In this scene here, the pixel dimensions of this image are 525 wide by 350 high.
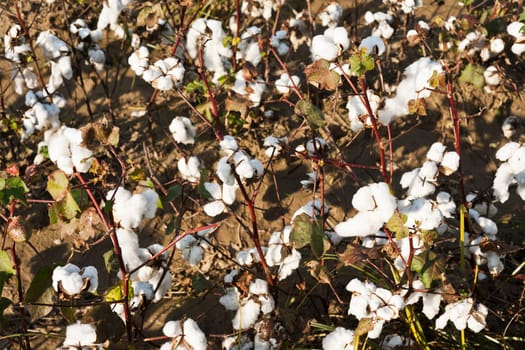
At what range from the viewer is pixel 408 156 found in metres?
2.89

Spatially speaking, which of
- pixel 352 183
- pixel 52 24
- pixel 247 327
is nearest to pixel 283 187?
pixel 352 183

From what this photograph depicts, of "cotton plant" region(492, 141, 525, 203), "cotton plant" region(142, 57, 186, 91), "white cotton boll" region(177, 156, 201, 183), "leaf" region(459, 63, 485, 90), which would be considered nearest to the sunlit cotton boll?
"white cotton boll" region(177, 156, 201, 183)

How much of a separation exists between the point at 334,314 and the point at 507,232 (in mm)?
888

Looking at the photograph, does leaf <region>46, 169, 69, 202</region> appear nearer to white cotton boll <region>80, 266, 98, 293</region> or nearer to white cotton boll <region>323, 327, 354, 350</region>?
white cotton boll <region>80, 266, 98, 293</region>

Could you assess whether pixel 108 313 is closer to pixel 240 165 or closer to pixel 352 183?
pixel 240 165

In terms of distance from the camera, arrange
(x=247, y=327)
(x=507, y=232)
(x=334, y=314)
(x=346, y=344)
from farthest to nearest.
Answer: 1. (x=507, y=232)
2. (x=334, y=314)
3. (x=247, y=327)
4. (x=346, y=344)

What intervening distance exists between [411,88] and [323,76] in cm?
38

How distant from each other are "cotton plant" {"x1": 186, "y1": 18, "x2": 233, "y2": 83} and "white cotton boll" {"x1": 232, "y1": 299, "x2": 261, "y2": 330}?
113cm

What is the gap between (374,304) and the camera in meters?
1.60

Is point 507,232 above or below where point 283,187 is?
below

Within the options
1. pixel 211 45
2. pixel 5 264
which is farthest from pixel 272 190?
pixel 5 264

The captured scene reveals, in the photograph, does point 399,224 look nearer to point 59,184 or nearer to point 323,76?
point 323,76

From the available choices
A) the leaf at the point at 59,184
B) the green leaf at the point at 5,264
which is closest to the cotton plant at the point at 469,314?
the leaf at the point at 59,184

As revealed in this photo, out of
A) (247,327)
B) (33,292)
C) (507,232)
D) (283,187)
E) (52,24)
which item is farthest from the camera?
(52,24)
